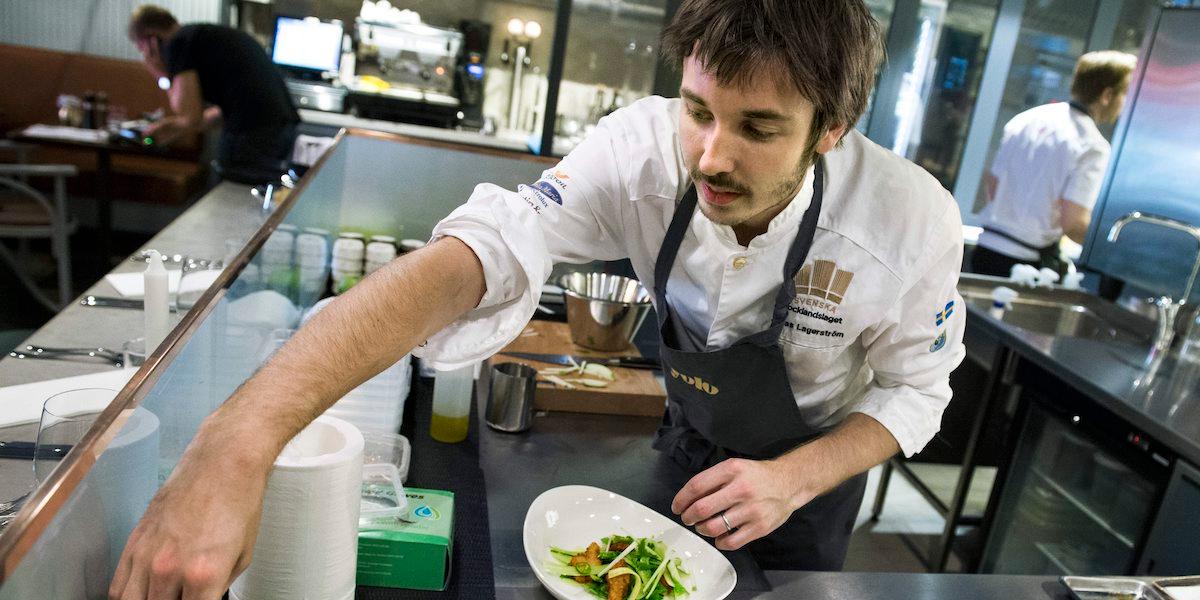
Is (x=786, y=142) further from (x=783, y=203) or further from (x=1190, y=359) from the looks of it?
(x=1190, y=359)

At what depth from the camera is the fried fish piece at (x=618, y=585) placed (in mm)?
1098

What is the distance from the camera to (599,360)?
1879mm

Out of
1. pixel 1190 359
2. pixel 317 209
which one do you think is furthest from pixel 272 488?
pixel 1190 359

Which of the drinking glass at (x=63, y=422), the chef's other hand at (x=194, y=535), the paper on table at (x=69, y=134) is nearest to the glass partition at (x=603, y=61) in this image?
the paper on table at (x=69, y=134)

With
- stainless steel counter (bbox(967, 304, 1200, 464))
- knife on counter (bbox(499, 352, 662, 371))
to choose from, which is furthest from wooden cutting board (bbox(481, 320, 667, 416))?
stainless steel counter (bbox(967, 304, 1200, 464))

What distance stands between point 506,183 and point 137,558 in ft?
7.97

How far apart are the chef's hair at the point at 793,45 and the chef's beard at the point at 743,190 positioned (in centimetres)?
7

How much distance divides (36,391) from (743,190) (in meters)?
1.38

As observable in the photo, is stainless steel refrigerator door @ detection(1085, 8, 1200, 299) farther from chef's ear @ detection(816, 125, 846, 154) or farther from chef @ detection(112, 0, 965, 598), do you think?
chef's ear @ detection(816, 125, 846, 154)

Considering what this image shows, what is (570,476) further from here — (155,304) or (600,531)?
(155,304)

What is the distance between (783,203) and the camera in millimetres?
1389

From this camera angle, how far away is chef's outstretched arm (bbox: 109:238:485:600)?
646 millimetres

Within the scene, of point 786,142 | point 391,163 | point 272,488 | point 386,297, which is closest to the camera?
point 272,488

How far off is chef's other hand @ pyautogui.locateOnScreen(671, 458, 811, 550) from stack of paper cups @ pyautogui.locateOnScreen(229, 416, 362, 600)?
428 mm
